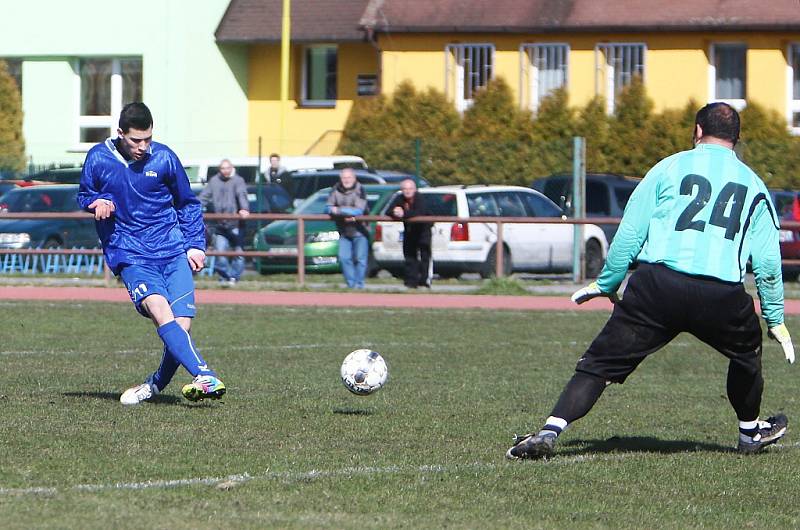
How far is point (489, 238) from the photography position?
22.3 meters

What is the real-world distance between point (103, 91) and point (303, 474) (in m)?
33.2

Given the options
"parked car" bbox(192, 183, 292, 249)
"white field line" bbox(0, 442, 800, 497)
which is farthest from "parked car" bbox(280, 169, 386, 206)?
"white field line" bbox(0, 442, 800, 497)

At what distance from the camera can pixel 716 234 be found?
717 cm

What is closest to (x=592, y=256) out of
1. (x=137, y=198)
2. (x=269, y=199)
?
(x=269, y=199)

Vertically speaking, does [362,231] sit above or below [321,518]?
above

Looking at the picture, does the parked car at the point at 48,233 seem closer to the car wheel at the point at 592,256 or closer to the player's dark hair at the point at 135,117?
the car wheel at the point at 592,256

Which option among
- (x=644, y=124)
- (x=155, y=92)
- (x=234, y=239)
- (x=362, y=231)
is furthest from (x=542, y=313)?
(x=155, y=92)

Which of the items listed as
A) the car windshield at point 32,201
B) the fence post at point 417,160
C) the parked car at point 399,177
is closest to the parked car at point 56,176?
the car windshield at point 32,201

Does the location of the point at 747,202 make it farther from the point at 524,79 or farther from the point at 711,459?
the point at 524,79

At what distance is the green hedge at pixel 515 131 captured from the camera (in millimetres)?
27438

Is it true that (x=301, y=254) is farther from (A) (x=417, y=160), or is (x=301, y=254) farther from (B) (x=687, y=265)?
(B) (x=687, y=265)

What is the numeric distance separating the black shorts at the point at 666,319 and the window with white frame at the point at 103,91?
3210cm

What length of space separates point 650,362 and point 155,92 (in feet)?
86.2

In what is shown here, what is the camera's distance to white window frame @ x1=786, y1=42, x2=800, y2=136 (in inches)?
1299
